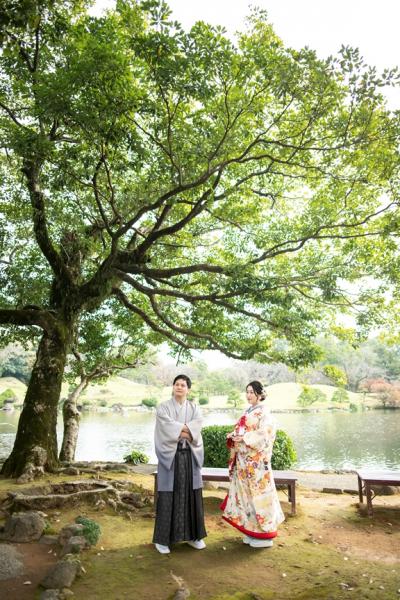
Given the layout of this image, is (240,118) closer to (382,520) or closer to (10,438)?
(382,520)

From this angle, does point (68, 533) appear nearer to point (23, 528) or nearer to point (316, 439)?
point (23, 528)

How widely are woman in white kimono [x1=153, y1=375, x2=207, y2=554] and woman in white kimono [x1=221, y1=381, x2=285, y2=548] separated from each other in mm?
504

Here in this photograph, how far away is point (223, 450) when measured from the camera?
975 centimetres

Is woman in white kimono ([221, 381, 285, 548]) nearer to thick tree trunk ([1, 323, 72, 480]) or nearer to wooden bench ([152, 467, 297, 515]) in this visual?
wooden bench ([152, 467, 297, 515])

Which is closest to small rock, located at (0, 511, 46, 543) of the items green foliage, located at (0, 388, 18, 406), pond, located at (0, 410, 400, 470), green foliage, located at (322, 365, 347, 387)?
green foliage, located at (322, 365, 347, 387)

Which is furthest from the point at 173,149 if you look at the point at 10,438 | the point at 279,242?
the point at 10,438

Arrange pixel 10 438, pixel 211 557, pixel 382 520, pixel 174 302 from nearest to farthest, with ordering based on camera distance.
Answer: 1. pixel 211 557
2. pixel 382 520
3. pixel 174 302
4. pixel 10 438

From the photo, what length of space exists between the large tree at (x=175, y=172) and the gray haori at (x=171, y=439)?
313cm

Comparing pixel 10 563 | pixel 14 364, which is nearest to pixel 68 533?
pixel 10 563

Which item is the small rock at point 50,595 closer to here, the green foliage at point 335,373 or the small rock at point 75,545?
the small rock at point 75,545

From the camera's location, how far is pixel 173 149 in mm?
7836

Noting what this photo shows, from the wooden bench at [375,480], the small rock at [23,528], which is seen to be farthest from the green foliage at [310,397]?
the small rock at [23,528]

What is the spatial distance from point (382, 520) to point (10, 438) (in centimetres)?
2143

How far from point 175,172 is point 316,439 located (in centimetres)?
1910
